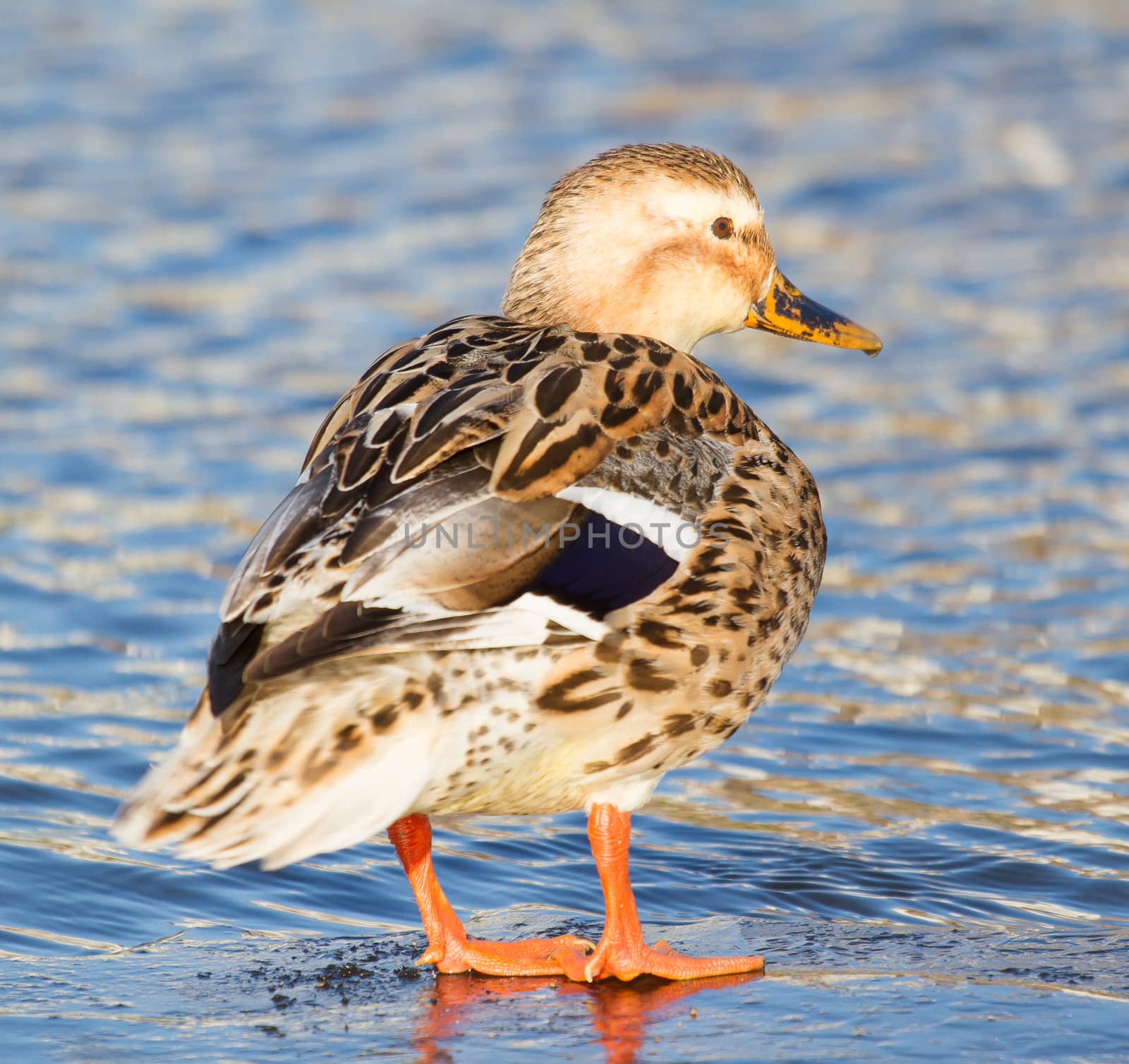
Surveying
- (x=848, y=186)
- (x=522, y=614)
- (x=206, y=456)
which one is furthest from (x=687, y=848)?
(x=848, y=186)

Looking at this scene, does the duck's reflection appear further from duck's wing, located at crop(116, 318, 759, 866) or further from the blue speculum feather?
the blue speculum feather

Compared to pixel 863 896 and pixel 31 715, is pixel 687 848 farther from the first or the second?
pixel 31 715

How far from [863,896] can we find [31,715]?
2.84 metres

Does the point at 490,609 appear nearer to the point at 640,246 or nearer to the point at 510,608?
the point at 510,608

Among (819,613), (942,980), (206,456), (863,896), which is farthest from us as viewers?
(206,456)

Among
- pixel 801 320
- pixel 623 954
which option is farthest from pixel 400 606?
pixel 801 320

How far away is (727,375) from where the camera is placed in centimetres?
1000

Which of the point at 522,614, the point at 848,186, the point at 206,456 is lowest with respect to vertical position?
the point at 522,614

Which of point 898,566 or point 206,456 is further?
point 206,456

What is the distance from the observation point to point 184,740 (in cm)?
426

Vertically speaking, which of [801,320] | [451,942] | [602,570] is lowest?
[451,942]

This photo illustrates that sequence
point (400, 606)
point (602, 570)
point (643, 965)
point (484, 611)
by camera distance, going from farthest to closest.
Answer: point (643, 965)
point (602, 570)
point (484, 611)
point (400, 606)

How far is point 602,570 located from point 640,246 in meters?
1.42

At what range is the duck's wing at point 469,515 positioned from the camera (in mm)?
4027
